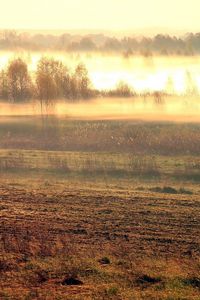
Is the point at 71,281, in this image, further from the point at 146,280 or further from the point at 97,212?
the point at 97,212

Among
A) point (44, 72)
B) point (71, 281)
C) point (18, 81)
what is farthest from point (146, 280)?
point (18, 81)

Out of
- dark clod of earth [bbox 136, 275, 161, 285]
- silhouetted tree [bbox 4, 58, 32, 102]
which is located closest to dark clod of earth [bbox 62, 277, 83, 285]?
dark clod of earth [bbox 136, 275, 161, 285]

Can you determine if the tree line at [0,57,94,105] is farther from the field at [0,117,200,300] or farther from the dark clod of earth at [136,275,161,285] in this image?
the dark clod of earth at [136,275,161,285]

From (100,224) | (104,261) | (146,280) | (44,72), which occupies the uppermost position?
(44,72)

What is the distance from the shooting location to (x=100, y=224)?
30.3 metres

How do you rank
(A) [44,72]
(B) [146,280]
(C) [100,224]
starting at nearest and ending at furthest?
(B) [146,280] < (C) [100,224] < (A) [44,72]

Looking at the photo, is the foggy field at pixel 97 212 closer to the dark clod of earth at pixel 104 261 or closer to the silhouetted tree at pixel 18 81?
the dark clod of earth at pixel 104 261

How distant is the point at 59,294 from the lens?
67.7 feet

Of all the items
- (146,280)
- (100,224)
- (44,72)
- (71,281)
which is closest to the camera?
(71,281)

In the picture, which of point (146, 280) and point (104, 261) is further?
point (104, 261)

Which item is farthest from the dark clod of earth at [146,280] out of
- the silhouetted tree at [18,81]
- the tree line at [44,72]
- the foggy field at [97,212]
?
the silhouetted tree at [18,81]

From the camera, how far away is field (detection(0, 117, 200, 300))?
21766 mm

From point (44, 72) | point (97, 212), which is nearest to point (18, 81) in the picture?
point (44, 72)

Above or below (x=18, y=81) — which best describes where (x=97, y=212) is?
below
